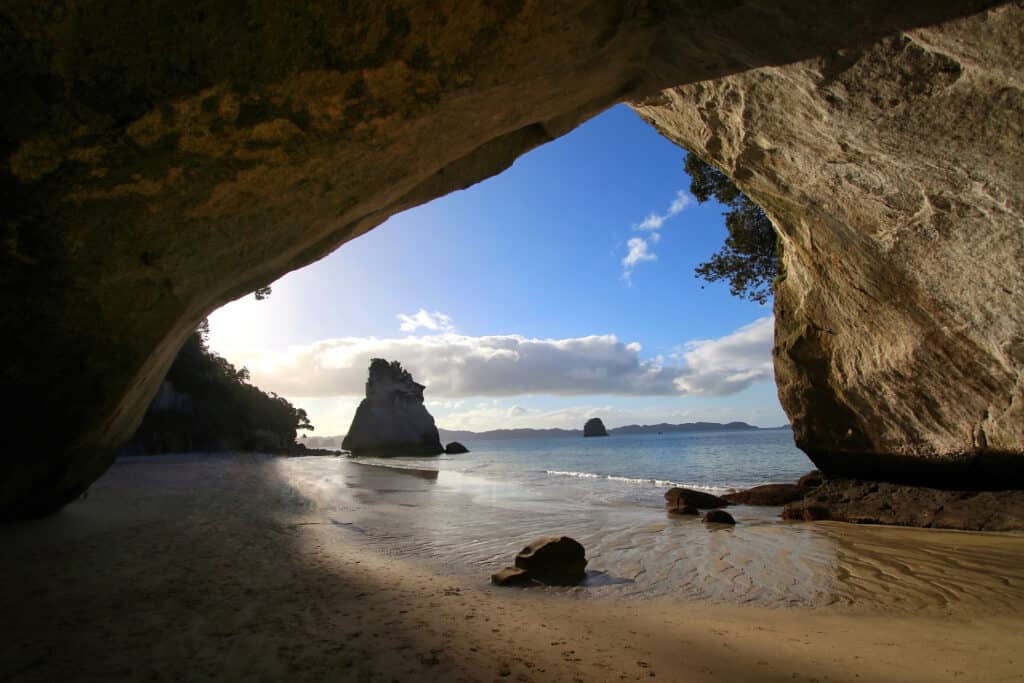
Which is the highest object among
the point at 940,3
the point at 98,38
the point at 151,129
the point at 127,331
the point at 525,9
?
the point at 940,3

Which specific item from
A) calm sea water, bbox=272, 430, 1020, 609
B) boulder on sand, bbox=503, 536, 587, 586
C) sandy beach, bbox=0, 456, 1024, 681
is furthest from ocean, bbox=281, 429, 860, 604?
boulder on sand, bbox=503, 536, 587, 586

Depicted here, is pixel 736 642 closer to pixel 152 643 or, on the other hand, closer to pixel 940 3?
pixel 152 643

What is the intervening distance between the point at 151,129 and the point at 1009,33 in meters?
5.70

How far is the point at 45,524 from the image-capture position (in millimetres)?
6719

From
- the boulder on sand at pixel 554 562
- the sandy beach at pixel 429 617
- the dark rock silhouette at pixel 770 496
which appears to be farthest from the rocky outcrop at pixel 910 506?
the boulder on sand at pixel 554 562

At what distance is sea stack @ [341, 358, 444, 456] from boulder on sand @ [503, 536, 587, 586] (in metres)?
55.9

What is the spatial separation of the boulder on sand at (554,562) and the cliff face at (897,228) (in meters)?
5.76

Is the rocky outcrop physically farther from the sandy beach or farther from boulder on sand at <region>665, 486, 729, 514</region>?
boulder on sand at <region>665, 486, 729, 514</region>

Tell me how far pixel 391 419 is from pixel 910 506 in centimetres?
5733

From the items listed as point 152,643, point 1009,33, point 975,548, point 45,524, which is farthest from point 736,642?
point 45,524

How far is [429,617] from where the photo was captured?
A: 4422 mm

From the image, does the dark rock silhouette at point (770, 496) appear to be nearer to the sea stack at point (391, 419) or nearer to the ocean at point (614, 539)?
the ocean at point (614, 539)

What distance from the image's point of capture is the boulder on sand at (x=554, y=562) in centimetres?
602

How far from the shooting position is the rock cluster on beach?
19.3 ft
